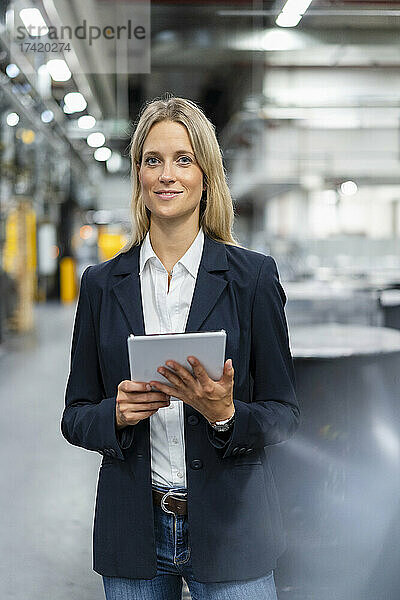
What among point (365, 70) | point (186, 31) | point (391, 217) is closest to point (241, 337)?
point (186, 31)

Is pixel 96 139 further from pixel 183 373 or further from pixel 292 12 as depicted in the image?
pixel 183 373

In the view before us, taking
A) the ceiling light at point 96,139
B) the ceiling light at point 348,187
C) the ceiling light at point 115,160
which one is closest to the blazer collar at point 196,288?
the ceiling light at point 348,187

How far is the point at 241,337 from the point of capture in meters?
1.57

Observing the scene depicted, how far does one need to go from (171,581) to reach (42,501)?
9.30ft

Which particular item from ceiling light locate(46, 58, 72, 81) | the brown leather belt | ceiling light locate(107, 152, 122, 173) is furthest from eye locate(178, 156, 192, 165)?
ceiling light locate(107, 152, 122, 173)

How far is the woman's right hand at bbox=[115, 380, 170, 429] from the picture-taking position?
1.42 meters

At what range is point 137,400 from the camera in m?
1.44

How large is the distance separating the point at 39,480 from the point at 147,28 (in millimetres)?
2818

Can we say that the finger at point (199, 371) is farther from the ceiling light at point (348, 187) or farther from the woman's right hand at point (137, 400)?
the ceiling light at point (348, 187)

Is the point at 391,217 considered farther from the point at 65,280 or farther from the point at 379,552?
the point at 65,280

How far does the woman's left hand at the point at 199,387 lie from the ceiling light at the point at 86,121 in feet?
23.2

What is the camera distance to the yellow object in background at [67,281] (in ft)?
65.2

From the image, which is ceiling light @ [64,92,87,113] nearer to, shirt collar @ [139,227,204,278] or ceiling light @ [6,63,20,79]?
ceiling light @ [6,63,20,79]

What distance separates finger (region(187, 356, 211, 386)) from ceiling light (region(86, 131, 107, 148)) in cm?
890
